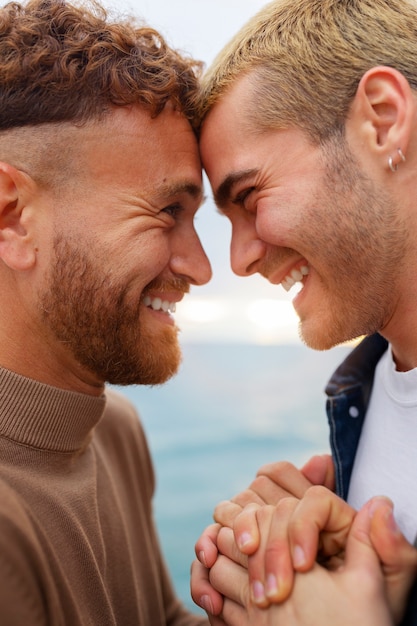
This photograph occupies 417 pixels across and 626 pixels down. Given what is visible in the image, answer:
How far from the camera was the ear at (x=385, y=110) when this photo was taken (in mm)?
1713

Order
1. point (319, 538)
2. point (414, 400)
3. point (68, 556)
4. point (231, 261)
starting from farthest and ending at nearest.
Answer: point (231, 261) → point (414, 400) → point (68, 556) → point (319, 538)

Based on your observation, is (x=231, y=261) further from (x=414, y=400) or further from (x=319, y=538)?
(x=319, y=538)

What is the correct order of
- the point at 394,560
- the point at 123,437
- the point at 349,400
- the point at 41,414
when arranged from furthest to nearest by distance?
the point at 123,437, the point at 349,400, the point at 41,414, the point at 394,560

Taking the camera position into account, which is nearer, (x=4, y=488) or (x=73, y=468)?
(x=4, y=488)

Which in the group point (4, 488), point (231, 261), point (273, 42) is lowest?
point (4, 488)

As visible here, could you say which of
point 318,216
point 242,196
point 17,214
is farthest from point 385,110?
point 17,214

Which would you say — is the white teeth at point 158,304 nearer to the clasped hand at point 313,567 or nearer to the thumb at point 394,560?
the clasped hand at point 313,567

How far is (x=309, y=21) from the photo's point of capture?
192 cm

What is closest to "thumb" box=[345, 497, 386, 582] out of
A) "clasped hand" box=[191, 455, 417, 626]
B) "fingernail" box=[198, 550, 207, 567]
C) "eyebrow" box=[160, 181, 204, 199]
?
"clasped hand" box=[191, 455, 417, 626]

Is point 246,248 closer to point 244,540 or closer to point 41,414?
point 41,414

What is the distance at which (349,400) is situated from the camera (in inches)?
80.5

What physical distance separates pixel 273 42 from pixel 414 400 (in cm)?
108

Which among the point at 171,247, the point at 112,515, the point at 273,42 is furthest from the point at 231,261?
the point at 112,515

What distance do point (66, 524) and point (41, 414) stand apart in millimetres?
278
